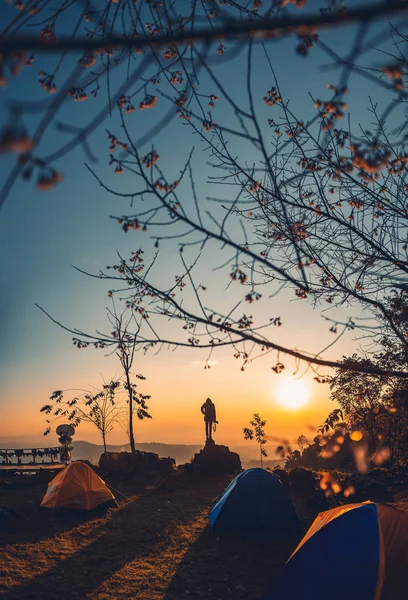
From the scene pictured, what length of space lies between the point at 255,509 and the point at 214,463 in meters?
8.77

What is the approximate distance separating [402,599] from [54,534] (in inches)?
353

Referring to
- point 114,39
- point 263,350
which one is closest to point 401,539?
point 263,350

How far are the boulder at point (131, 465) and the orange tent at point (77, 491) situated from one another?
476 cm

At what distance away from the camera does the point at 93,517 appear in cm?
1200

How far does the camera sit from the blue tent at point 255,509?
377 inches

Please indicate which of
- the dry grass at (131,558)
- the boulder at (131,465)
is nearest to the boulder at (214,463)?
the boulder at (131,465)

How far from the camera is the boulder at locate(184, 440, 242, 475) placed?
58.6 feet

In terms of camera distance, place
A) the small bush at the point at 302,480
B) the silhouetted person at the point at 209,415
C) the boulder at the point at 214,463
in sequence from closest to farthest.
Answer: the small bush at the point at 302,480, the boulder at the point at 214,463, the silhouetted person at the point at 209,415

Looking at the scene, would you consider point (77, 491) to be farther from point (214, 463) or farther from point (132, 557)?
point (214, 463)

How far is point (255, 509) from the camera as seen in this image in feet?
32.0

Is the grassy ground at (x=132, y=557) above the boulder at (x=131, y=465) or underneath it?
underneath

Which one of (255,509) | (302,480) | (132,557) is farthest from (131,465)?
(255,509)

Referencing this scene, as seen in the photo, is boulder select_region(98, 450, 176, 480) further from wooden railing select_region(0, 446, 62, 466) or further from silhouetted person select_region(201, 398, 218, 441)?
wooden railing select_region(0, 446, 62, 466)

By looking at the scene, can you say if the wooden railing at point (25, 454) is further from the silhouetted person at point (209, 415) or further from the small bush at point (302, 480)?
the small bush at point (302, 480)
